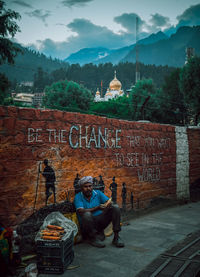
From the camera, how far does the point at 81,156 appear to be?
4.95 m

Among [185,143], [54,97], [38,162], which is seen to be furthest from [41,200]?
[54,97]

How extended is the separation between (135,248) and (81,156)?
5.90 ft

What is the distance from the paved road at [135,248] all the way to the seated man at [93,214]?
15 cm

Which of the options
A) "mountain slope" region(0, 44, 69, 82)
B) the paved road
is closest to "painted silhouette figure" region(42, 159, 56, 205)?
the paved road

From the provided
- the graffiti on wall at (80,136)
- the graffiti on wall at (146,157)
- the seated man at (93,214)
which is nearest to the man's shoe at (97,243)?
the seated man at (93,214)

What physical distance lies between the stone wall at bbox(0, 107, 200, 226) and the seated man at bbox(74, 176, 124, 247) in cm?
40

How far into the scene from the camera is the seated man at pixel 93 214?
4.12m

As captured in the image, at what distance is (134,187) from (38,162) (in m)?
2.90

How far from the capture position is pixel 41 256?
3.28 meters

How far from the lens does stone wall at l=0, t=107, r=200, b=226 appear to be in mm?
3779

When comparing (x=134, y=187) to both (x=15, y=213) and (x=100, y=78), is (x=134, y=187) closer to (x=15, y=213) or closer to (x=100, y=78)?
(x=15, y=213)

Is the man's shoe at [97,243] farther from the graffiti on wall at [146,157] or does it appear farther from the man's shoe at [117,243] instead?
the graffiti on wall at [146,157]

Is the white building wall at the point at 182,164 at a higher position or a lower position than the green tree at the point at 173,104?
lower

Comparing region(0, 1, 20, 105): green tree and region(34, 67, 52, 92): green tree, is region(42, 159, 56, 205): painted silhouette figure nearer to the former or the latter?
region(0, 1, 20, 105): green tree
